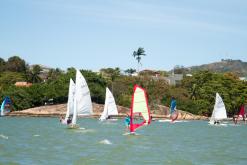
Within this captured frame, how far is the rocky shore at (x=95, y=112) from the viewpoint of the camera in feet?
385

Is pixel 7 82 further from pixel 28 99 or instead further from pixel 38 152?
pixel 38 152

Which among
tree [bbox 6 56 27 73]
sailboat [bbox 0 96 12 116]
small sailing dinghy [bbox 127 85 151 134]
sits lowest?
small sailing dinghy [bbox 127 85 151 134]

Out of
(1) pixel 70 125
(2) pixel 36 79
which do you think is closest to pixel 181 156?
(1) pixel 70 125

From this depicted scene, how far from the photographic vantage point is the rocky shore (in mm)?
117250

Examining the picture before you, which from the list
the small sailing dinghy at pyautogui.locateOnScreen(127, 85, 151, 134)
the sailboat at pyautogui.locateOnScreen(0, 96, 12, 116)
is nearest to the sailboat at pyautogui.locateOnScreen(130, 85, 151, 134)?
the small sailing dinghy at pyautogui.locateOnScreen(127, 85, 151, 134)

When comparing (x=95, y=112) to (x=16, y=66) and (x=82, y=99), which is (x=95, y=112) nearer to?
(x=16, y=66)

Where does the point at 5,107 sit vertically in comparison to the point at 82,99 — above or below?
above

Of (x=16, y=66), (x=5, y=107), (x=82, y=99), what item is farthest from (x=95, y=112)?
(x=82, y=99)

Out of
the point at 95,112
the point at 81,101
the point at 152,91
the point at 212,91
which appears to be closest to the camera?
the point at 81,101

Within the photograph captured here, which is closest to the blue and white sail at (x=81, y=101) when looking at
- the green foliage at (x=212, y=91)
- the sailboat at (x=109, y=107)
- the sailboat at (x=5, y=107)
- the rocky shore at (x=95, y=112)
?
the sailboat at (x=109, y=107)

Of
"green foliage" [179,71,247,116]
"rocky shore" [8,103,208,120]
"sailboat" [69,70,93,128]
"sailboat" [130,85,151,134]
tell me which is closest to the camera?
"sailboat" [130,85,151,134]

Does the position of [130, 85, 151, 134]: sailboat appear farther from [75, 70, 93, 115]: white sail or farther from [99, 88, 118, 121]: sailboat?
[99, 88, 118, 121]: sailboat

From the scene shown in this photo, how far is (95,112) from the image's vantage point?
4702 inches

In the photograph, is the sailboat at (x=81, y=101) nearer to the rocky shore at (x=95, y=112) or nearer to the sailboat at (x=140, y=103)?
the sailboat at (x=140, y=103)
